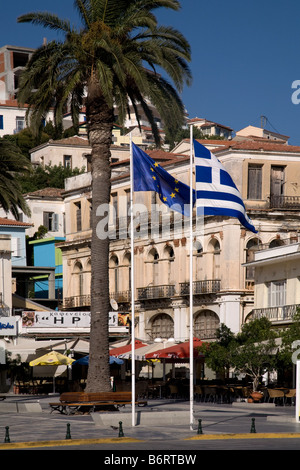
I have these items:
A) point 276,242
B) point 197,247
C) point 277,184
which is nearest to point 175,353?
point 276,242

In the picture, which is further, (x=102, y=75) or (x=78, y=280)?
(x=78, y=280)

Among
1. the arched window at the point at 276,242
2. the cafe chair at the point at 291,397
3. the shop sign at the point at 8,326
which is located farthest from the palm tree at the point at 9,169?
the arched window at the point at 276,242

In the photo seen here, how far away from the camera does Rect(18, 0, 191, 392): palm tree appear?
33.2 metres

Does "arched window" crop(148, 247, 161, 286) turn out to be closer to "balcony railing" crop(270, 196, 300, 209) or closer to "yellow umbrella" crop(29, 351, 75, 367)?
"balcony railing" crop(270, 196, 300, 209)

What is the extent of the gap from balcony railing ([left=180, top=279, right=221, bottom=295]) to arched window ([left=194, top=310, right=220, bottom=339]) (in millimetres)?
1310

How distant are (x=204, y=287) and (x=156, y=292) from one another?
530 cm

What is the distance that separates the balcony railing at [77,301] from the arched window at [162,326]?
6.65 metres

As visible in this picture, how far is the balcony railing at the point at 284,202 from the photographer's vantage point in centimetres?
6138

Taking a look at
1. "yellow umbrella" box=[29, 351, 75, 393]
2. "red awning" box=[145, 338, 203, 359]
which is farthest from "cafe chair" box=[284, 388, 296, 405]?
"yellow umbrella" box=[29, 351, 75, 393]

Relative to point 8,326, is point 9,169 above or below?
above

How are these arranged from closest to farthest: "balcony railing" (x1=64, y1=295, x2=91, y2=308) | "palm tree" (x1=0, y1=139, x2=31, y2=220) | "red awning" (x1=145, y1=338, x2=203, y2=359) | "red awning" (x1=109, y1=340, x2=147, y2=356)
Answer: "palm tree" (x1=0, y1=139, x2=31, y2=220)
"red awning" (x1=145, y1=338, x2=203, y2=359)
"red awning" (x1=109, y1=340, x2=147, y2=356)
"balcony railing" (x1=64, y1=295, x2=91, y2=308)

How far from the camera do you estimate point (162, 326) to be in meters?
65.8

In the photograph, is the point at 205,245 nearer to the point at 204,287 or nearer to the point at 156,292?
the point at 204,287

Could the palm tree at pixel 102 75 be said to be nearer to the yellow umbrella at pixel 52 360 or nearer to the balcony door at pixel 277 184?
the yellow umbrella at pixel 52 360
